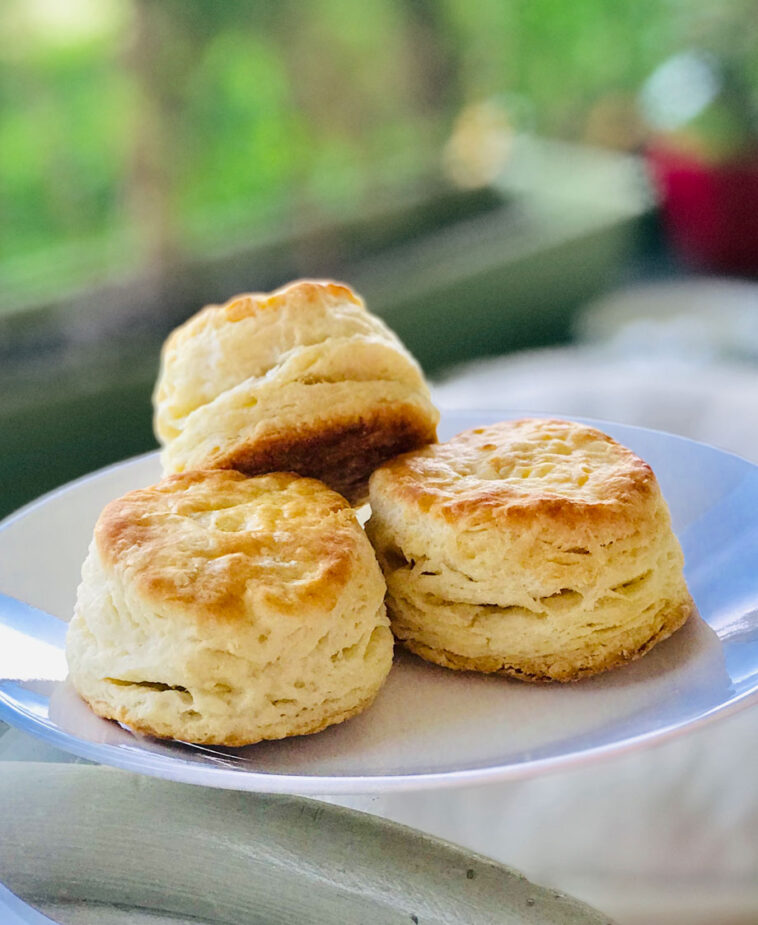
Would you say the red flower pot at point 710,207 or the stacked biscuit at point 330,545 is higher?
the stacked biscuit at point 330,545

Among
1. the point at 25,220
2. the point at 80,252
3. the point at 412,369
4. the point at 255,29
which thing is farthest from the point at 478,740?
the point at 25,220

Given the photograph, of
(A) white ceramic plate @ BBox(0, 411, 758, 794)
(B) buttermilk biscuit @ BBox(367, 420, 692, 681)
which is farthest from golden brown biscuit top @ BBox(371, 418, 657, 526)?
(A) white ceramic plate @ BBox(0, 411, 758, 794)

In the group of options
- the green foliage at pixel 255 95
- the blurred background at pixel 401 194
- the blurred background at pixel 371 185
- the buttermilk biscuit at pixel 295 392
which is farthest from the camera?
the green foliage at pixel 255 95

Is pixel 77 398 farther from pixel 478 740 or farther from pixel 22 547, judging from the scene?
pixel 478 740

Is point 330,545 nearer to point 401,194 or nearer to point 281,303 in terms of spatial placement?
point 281,303

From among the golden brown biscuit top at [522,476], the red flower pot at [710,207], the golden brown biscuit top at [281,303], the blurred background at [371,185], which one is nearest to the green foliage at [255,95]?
the blurred background at [371,185]

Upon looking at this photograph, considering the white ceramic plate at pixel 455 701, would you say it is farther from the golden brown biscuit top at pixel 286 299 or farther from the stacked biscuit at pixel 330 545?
the golden brown biscuit top at pixel 286 299

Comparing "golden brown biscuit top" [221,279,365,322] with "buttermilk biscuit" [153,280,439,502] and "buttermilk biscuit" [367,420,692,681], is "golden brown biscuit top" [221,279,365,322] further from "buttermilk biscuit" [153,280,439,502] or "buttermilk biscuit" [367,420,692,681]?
"buttermilk biscuit" [367,420,692,681]

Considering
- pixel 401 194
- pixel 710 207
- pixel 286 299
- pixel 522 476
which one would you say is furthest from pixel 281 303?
pixel 710 207
